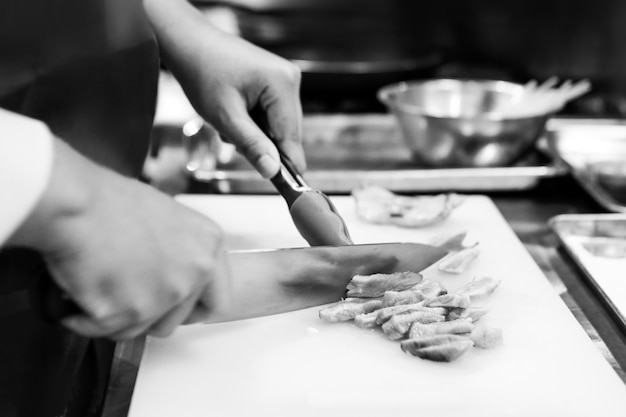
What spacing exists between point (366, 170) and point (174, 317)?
0.98 metres

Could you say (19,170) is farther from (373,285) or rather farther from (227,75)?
(227,75)

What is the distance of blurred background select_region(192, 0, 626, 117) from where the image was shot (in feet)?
7.44

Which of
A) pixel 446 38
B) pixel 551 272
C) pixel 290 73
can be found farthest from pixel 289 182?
pixel 446 38

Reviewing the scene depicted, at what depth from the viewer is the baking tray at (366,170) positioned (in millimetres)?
1600

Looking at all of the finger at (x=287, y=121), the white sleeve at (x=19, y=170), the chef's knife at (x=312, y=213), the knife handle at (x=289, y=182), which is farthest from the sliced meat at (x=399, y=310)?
the white sleeve at (x=19, y=170)

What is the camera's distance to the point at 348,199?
1475mm

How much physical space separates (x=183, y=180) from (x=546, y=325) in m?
0.89

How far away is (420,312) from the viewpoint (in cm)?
100

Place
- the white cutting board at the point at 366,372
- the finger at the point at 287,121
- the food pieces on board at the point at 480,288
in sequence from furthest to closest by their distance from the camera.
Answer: the finger at the point at 287,121 < the food pieces on board at the point at 480,288 < the white cutting board at the point at 366,372

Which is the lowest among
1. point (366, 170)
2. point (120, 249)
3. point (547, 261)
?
point (366, 170)

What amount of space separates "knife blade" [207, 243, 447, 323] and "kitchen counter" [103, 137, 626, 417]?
143 millimetres

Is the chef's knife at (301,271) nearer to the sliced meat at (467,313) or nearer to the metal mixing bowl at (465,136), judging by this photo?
the sliced meat at (467,313)

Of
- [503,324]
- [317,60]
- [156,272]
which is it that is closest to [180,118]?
[317,60]

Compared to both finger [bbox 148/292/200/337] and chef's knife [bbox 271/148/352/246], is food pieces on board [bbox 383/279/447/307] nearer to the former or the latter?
chef's knife [bbox 271/148/352/246]
